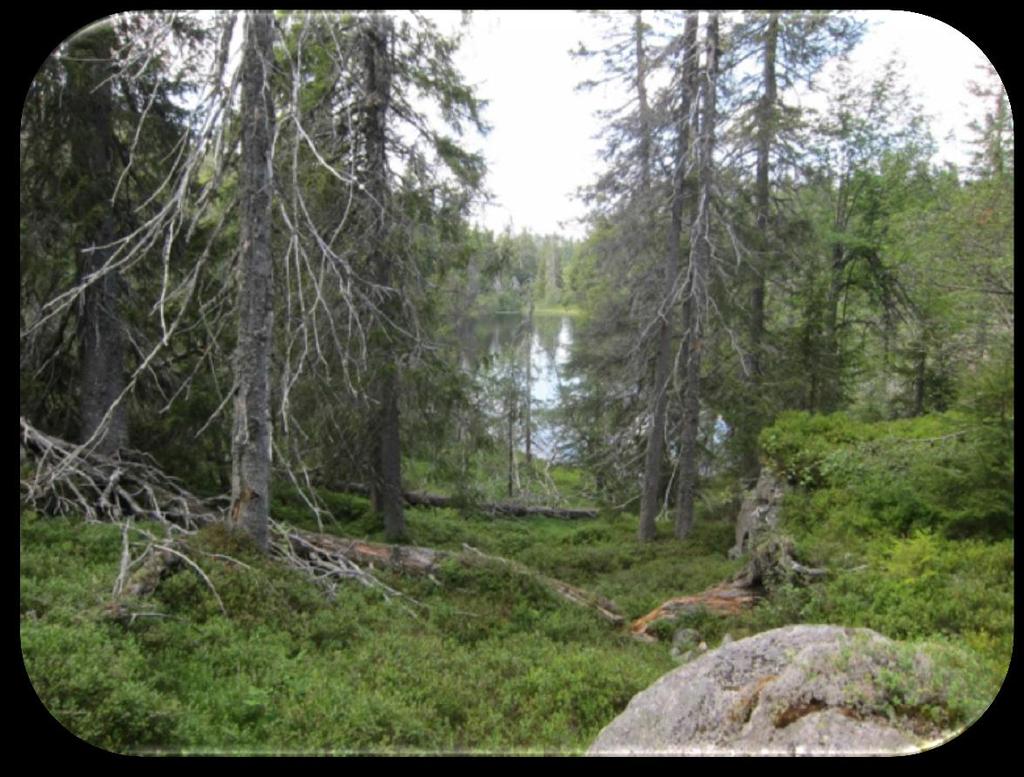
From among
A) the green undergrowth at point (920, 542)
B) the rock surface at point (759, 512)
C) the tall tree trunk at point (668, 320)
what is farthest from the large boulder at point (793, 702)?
the tall tree trunk at point (668, 320)

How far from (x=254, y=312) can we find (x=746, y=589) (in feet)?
23.4

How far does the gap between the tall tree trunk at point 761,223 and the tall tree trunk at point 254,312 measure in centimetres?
944

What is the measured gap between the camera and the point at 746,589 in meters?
8.18

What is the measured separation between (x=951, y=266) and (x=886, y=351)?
639cm

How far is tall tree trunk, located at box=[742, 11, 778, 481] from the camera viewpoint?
40.8ft

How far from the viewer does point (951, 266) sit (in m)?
7.04

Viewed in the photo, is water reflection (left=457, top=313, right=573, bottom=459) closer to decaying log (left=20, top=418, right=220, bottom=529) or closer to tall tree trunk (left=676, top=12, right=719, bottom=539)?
tall tree trunk (left=676, top=12, right=719, bottom=539)

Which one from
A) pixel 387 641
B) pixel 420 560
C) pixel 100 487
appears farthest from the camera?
pixel 420 560

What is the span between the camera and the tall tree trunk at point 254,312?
19.2 ft

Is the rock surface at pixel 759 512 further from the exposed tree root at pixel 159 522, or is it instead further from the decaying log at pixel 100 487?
the decaying log at pixel 100 487

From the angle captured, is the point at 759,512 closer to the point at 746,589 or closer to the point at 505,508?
the point at 746,589

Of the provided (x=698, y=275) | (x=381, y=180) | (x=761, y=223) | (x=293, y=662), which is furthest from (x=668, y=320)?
(x=293, y=662)

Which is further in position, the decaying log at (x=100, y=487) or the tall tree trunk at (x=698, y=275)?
the tall tree trunk at (x=698, y=275)

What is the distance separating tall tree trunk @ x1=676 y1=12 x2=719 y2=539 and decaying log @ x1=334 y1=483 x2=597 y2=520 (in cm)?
566
